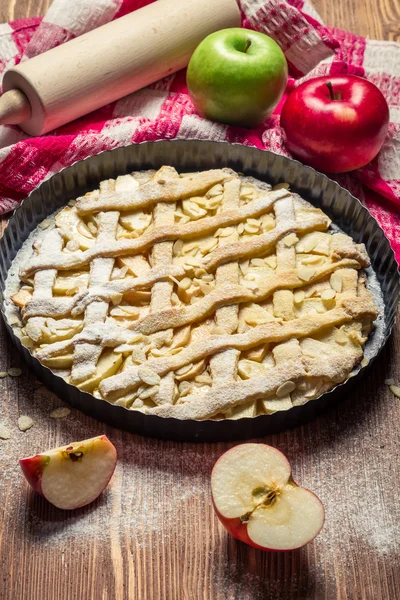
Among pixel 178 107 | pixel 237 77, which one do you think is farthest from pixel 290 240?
pixel 178 107

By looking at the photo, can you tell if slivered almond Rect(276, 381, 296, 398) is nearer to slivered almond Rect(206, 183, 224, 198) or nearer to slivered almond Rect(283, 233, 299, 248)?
slivered almond Rect(283, 233, 299, 248)

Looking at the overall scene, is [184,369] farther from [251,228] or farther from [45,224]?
[45,224]

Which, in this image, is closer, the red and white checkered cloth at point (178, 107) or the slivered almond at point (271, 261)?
the slivered almond at point (271, 261)

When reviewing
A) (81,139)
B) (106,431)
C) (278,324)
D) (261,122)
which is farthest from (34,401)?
(261,122)

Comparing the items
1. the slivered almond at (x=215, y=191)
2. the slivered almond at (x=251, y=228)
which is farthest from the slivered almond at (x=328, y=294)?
the slivered almond at (x=215, y=191)

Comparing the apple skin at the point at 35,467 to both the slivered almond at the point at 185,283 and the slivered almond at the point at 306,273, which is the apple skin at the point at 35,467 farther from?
the slivered almond at the point at 306,273

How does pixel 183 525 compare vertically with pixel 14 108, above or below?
below
